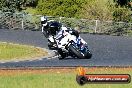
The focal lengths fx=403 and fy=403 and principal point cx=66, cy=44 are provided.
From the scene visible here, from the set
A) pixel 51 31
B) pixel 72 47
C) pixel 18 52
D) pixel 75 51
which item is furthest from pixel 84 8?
pixel 51 31

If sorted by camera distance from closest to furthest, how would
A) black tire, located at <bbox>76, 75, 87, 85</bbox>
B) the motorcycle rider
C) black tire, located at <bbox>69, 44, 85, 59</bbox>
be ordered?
black tire, located at <bbox>76, 75, 87, 85</bbox>, the motorcycle rider, black tire, located at <bbox>69, 44, 85, 59</bbox>

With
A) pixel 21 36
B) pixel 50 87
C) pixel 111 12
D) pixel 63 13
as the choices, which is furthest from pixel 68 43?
pixel 63 13

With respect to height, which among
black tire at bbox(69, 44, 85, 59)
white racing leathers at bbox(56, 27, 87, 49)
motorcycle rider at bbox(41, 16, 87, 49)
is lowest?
black tire at bbox(69, 44, 85, 59)

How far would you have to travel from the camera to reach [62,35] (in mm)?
7930

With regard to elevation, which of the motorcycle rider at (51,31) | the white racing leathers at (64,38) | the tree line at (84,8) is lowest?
the tree line at (84,8)

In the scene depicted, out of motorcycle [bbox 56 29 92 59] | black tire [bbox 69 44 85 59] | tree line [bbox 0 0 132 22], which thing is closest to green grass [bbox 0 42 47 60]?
motorcycle [bbox 56 29 92 59]

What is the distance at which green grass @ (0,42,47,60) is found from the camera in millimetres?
23938

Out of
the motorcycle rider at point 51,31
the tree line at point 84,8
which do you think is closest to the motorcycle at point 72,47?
the motorcycle rider at point 51,31

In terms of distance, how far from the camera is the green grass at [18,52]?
78.5ft

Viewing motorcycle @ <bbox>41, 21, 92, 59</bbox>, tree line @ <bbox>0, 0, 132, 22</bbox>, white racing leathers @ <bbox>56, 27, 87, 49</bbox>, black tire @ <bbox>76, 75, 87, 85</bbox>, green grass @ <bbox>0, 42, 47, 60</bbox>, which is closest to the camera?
black tire @ <bbox>76, 75, 87, 85</bbox>

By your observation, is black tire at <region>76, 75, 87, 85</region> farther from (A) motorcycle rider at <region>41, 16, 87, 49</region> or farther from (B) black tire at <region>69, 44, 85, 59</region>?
(B) black tire at <region>69, 44, 85, 59</region>

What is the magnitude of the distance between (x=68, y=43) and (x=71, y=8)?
4161 centimetres

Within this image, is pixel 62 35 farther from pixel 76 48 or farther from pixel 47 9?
pixel 47 9

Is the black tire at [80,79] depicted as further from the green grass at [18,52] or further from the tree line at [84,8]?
the tree line at [84,8]
